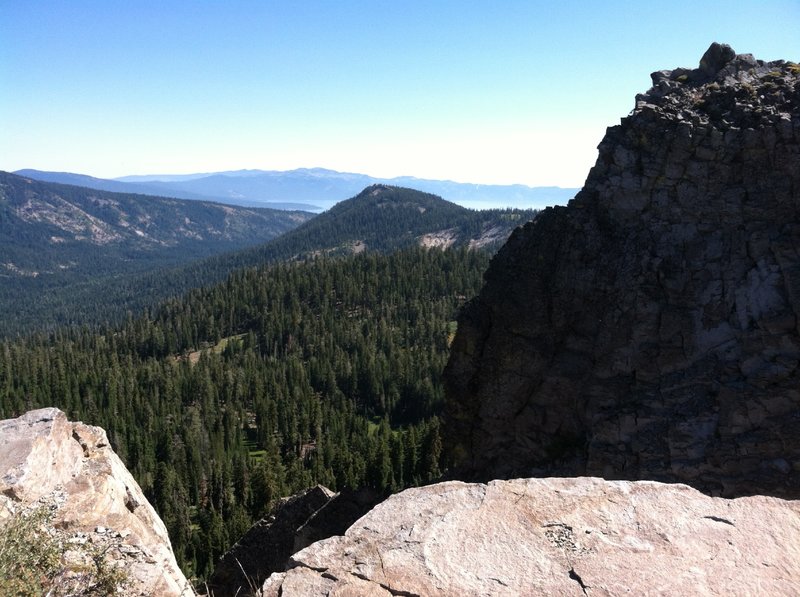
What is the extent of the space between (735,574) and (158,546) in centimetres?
1261

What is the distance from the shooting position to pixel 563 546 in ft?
31.2

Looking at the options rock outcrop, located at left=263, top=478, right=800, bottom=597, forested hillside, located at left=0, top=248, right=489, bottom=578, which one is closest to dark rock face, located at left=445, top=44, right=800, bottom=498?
rock outcrop, located at left=263, top=478, right=800, bottom=597

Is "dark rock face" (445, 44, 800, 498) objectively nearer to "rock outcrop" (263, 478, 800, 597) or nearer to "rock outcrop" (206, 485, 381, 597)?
"rock outcrop" (206, 485, 381, 597)

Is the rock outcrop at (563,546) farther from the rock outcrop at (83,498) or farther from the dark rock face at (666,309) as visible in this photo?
the dark rock face at (666,309)

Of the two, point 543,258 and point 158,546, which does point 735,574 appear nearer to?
point 158,546

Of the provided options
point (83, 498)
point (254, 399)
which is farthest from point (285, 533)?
point (254, 399)

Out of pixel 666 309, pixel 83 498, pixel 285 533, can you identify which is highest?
pixel 666 309

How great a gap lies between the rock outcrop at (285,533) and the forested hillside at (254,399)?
89.3 feet

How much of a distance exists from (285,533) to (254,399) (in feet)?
→ 334

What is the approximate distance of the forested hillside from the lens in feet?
270

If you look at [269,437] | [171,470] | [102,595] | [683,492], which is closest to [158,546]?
[102,595]

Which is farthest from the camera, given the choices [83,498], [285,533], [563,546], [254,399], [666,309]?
[254,399]

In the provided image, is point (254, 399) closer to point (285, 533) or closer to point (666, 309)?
point (285, 533)

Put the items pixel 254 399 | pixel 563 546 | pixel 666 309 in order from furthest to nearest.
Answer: pixel 254 399 < pixel 666 309 < pixel 563 546
